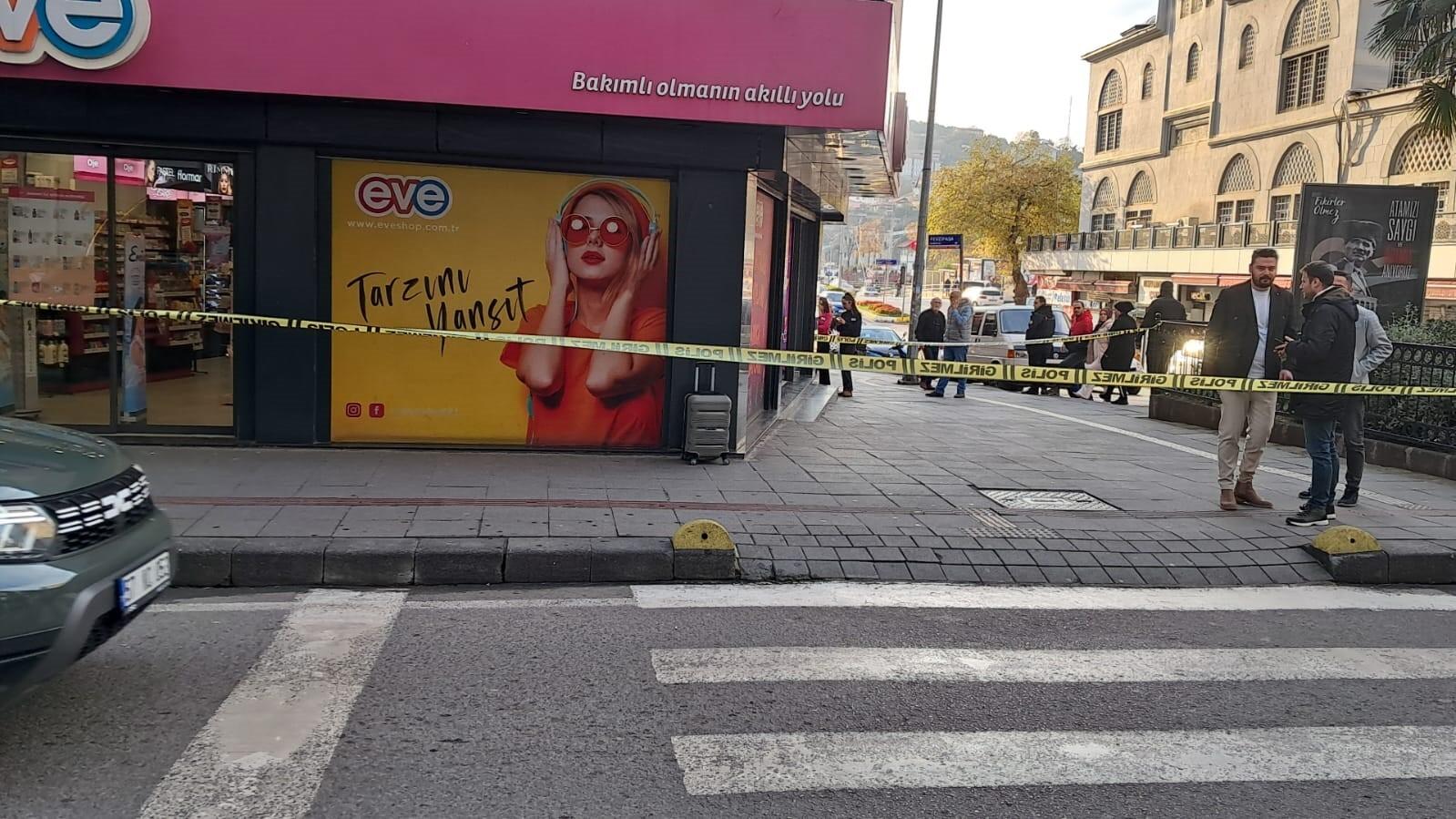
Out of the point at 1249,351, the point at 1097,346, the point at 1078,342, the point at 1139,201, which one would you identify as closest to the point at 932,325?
the point at 1078,342

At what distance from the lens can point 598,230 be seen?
9.61m

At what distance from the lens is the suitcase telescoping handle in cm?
963

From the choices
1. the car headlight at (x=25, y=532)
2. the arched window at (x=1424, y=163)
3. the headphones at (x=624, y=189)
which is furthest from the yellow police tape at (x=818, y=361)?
the arched window at (x=1424, y=163)

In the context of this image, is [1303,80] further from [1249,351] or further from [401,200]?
[401,200]

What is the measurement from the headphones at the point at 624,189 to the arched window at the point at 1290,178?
38891 mm

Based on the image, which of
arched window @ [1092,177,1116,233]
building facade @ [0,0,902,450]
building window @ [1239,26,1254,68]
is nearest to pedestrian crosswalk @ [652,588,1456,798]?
building facade @ [0,0,902,450]

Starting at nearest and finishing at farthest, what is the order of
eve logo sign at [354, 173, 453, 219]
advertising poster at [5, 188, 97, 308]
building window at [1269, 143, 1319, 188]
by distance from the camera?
advertising poster at [5, 188, 97, 308] → eve logo sign at [354, 173, 453, 219] → building window at [1269, 143, 1319, 188]

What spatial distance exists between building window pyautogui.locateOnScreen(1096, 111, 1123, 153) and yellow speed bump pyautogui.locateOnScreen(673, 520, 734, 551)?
5637 cm

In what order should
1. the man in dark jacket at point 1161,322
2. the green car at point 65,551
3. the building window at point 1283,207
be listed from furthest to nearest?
the building window at point 1283,207, the man in dark jacket at point 1161,322, the green car at point 65,551

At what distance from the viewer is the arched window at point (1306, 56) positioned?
139 feet

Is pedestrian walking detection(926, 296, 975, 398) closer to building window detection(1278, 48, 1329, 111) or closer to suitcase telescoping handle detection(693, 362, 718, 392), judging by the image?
suitcase telescoping handle detection(693, 362, 718, 392)

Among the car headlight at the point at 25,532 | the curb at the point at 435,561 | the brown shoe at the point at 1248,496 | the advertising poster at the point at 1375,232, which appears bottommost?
the curb at the point at 435,561

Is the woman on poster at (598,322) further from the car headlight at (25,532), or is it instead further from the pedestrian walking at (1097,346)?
the pedestrian walking at (1097,346)

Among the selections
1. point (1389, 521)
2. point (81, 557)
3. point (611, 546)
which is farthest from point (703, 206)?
point (81, 557)
